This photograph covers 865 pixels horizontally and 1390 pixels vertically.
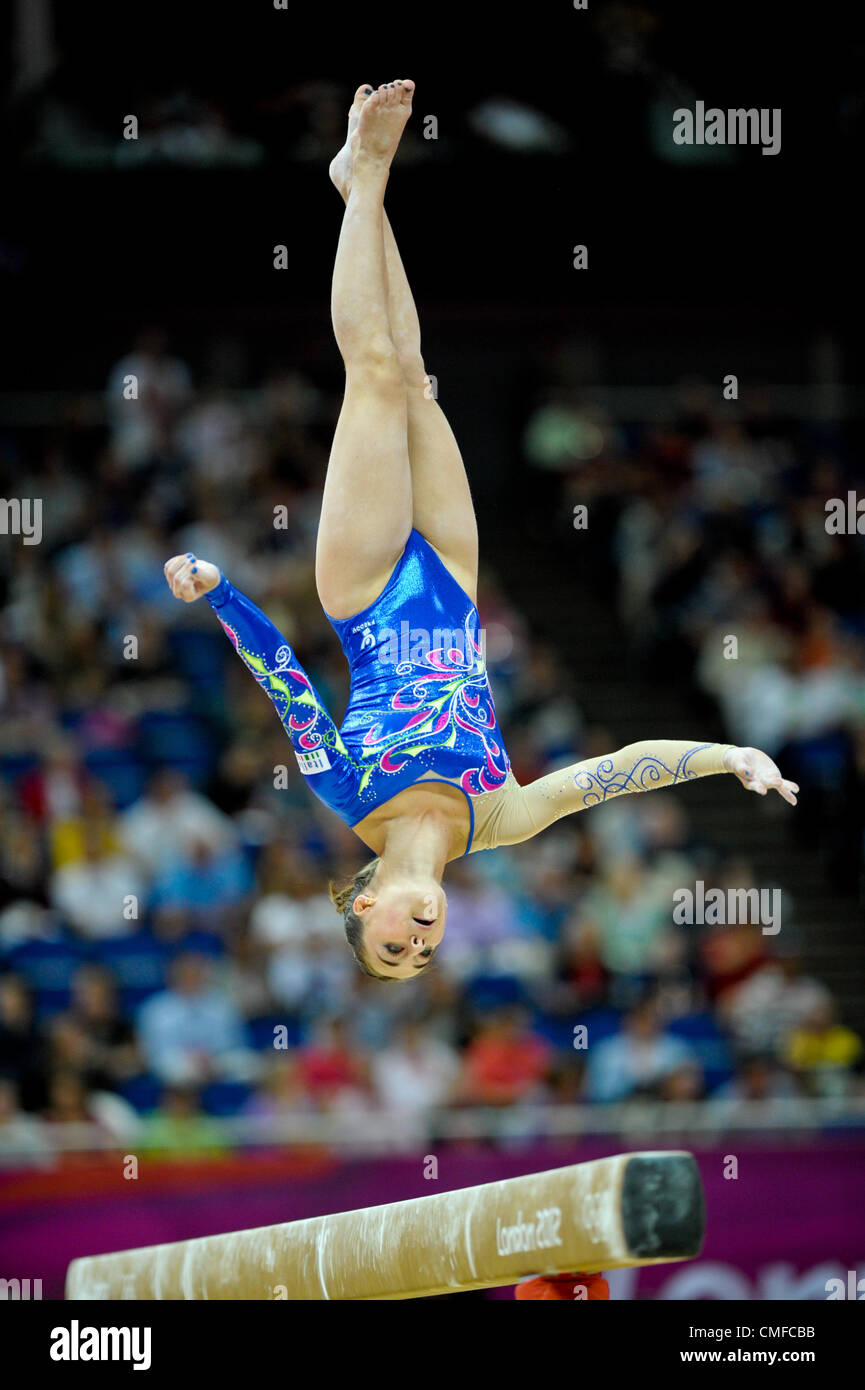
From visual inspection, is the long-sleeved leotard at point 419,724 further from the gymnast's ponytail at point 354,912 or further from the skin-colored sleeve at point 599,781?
the gymnast's ponytail at point 354,912

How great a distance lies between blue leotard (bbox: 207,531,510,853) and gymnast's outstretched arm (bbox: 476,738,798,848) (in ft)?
0.47

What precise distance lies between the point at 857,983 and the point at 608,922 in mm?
1994

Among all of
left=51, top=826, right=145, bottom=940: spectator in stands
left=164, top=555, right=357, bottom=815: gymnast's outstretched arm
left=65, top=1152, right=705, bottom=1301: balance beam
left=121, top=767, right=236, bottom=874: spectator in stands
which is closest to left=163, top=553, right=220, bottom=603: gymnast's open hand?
left=164, top=555, right=357, bottom=815: gymnast's outstretched arm

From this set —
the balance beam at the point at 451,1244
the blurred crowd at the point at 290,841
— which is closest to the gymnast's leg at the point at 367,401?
the balance beam at the point at 451,1244

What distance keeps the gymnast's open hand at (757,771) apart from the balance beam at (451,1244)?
3.71ft

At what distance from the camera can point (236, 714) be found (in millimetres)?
11562

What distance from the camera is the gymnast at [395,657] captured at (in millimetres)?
5652

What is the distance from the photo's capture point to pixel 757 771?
519cm

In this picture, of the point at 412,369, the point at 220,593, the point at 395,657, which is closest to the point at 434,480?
the point at 412,369

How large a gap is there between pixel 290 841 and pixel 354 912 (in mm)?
5038

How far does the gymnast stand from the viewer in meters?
5.65
